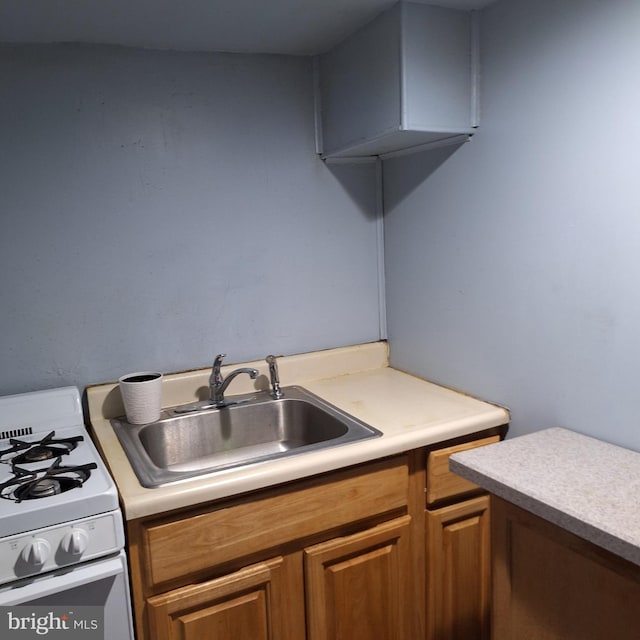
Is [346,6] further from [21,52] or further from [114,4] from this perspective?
[21,52]

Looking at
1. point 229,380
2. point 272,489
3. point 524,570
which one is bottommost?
point 524,570

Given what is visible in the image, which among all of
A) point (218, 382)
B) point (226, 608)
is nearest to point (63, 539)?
point (226, 608)

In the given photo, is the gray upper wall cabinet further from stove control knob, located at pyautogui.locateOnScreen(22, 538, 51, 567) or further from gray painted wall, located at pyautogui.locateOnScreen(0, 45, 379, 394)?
stove control knob, located at pyautogui.locateOnScreen(22, 538, 51, 567)

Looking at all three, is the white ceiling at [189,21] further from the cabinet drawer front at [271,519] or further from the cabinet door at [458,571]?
the cabinet door at [458,571]

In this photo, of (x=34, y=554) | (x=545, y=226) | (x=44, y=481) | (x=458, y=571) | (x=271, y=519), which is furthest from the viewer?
(x=458, y=571)

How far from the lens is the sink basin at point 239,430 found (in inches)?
64.3

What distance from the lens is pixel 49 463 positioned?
1.35 metres

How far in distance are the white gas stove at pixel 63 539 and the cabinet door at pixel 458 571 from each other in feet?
2.67

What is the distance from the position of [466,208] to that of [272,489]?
38.3 inches

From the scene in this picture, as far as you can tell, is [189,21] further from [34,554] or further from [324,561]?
[324,561]

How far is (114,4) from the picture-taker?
137cm

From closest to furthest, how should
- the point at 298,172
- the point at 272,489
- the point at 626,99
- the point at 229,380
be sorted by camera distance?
the point at 626,99 < the point at 272,489 < the point at 229,380 < the point at 298,172

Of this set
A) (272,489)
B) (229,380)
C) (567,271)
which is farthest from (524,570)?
(229,380)

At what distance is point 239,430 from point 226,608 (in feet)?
1.91
